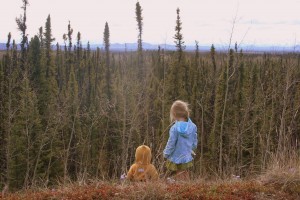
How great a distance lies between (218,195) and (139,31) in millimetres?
63091

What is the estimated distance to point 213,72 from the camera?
167ft

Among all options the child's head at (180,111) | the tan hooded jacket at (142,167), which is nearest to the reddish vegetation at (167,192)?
the tan hooded jacket at (142,167)

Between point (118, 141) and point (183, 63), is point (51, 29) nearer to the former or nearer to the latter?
point (183, 63)

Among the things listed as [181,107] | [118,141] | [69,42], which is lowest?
[118,141]

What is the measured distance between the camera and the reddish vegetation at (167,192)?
15.5 ft

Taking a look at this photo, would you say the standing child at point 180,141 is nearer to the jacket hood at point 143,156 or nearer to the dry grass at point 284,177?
the jacket hood at point 143,156

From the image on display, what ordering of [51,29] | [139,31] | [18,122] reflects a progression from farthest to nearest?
[139,31] → [51,29] → [18,122]

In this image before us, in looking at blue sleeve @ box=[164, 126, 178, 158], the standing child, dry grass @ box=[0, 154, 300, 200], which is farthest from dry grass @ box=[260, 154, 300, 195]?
blue sleeve @ box=[164, 126, 178, 158]

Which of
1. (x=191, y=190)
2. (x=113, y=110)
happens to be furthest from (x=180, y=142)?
(x=113, y=110)

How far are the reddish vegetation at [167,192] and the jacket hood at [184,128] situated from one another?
48.6 inches

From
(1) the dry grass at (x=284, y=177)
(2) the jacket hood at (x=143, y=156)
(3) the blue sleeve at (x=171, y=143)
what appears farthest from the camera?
(3) the blue sleeve at (x=171, y=143)

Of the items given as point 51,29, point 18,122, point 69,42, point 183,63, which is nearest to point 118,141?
point 18,122

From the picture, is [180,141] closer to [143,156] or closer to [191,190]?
[143,156]

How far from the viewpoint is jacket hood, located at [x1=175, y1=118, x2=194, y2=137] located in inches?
256
